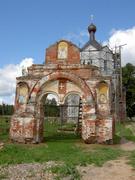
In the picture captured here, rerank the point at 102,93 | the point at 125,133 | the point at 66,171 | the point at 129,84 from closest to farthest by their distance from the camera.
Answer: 1. the point at 66,171
2. the point at 102,93
3. the point at 125,133
4. the point at 129,84

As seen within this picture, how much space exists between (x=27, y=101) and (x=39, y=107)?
774mm

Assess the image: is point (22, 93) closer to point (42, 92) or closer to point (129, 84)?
point (42, 92)

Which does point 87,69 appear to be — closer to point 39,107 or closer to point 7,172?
point 39,107

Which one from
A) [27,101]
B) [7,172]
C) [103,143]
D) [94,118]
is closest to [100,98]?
[94,118]

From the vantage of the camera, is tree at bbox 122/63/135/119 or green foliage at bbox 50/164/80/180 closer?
green foliage at bbox 50/164/80/180

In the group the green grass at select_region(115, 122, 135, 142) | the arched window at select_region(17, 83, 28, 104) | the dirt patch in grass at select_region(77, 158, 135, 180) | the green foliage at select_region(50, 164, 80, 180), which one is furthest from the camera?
the green grass at select_region(115, 122, 135, 142)

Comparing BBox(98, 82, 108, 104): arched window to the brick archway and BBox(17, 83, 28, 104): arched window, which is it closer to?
the brick archway

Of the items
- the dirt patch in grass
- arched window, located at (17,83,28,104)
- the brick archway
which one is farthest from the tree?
the dirt patch in grass

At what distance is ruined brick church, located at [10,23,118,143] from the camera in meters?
18.2

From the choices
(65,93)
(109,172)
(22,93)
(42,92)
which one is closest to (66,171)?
(109,172)

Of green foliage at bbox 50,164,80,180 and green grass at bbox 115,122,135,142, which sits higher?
green grass at bbox 115,122,135,142

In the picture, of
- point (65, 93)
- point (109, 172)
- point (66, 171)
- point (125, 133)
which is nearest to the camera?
point (66, 171)

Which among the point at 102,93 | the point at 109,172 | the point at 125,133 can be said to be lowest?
the point at 109,172

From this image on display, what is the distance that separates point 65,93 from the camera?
62.7ft
